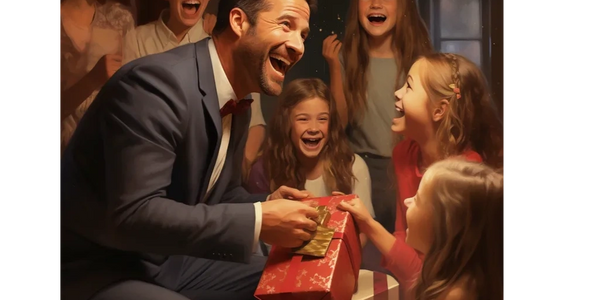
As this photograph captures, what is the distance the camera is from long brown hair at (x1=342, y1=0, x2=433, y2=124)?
315 centimetres

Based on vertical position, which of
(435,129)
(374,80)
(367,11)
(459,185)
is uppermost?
(367,11)

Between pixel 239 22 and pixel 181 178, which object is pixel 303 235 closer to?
pixel 181 178

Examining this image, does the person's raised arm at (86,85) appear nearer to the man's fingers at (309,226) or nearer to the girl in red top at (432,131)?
the man's fingers at (309,226)

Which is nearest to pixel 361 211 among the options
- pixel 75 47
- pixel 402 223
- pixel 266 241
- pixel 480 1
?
pixel 402 223

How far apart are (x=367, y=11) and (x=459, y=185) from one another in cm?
82

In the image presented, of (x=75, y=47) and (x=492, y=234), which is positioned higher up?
(x=75, y=47)

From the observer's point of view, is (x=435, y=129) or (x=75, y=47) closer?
(x=435, y=129)

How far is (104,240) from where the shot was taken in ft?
10.3

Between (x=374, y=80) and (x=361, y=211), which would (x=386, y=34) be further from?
(x=361, y=211)

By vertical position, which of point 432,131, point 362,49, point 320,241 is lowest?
point 320,241

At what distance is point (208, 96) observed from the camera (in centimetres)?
308

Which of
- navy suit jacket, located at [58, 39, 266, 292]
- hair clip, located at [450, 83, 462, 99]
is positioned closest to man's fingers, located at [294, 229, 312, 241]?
navy suit jacket, located at [58, 39, 266, 292]

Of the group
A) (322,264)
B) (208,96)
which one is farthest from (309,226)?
(208,96)

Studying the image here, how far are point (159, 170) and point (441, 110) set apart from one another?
1161 mm
